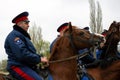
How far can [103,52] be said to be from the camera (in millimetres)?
11820

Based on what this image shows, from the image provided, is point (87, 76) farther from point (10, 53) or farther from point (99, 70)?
point (10, 53)

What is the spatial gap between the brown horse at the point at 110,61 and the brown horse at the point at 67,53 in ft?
7.14

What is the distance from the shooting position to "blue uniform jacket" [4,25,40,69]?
880 centimetres

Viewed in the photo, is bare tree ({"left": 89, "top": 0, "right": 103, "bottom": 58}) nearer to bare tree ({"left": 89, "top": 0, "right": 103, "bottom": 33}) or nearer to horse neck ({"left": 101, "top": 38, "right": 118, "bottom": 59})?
bare tree ({"left": 89, "top": 0, "right": 103, "bottom": 33})

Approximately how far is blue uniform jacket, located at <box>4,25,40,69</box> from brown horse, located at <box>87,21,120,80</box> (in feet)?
9.39

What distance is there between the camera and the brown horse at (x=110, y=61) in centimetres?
1148

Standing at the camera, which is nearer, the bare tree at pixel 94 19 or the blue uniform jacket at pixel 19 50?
the blue uniform jacket at pixel 19 50

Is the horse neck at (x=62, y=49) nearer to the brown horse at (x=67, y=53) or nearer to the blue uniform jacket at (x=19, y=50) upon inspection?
the brown horse at (x=67, y=53)

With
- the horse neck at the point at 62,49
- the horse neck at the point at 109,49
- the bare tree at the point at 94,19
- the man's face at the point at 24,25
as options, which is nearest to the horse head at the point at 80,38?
the horse neck at the point at 62,49

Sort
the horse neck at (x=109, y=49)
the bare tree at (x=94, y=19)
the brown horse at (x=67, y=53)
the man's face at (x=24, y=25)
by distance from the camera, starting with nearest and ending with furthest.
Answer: the brown horse at (x=67, y=53)
the man's face at (x=24, y=25)
the horse neck at (x=109, y=49)
the bare tree at (x=94, y=19)

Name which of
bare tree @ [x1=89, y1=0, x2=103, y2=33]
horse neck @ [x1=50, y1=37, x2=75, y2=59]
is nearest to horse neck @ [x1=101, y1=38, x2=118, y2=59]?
horse neck @ [x1=50, y1=37, x2=75, y2=59]

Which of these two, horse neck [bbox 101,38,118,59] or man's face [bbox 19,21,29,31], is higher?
man's face [bbox 19,21,29,31]

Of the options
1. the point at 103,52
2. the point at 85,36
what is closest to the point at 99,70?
the point at 103,52

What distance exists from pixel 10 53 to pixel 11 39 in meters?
0.32
